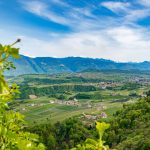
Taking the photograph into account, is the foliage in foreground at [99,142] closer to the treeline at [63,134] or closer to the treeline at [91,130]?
the treeline at [91,130]

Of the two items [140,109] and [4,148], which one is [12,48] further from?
[140,109]

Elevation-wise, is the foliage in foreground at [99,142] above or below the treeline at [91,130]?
above

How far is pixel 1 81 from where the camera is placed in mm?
3459

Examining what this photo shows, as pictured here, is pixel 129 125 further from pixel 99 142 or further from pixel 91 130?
pixel 99 142

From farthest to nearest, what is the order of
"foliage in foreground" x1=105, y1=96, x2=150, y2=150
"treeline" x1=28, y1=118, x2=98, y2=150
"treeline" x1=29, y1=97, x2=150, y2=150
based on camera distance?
"treeline" x1=28, y1=118, x2=98, y2=150
"treeline" x1=29, y1=97, x2=150, y2=150
"foliage in foreground" x1=105, y1=96, x2=150, y2=150

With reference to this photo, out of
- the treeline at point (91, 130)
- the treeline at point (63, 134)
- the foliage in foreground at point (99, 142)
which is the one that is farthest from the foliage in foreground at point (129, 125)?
the foliage in foreground at point (99, 142)

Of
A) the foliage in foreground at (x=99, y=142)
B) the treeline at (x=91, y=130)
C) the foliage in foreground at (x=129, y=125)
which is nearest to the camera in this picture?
the foliage in foreground at (x=99, y=142)

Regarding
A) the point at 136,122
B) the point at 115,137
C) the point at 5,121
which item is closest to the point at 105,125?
the point at 5,121

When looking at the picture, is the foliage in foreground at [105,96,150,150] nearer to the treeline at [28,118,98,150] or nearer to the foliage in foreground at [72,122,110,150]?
the treeline at [28,118,98,150]

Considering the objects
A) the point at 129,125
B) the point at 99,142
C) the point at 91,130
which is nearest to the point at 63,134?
the point at 91,130

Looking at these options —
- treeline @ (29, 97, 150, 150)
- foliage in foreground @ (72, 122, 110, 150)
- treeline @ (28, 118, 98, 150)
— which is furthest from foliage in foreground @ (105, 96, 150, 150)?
foliage in foreground @ (72, 122, 110, 150)

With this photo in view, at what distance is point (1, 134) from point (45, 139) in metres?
152

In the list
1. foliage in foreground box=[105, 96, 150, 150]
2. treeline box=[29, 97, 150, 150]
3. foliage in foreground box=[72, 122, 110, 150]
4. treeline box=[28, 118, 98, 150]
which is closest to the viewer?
foliage in foreground box=[72, 122, 110, 150]

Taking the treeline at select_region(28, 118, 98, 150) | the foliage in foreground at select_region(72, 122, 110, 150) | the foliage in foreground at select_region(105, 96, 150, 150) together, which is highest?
the foliage in foreground at select_region(72, 122, 110, 150)
